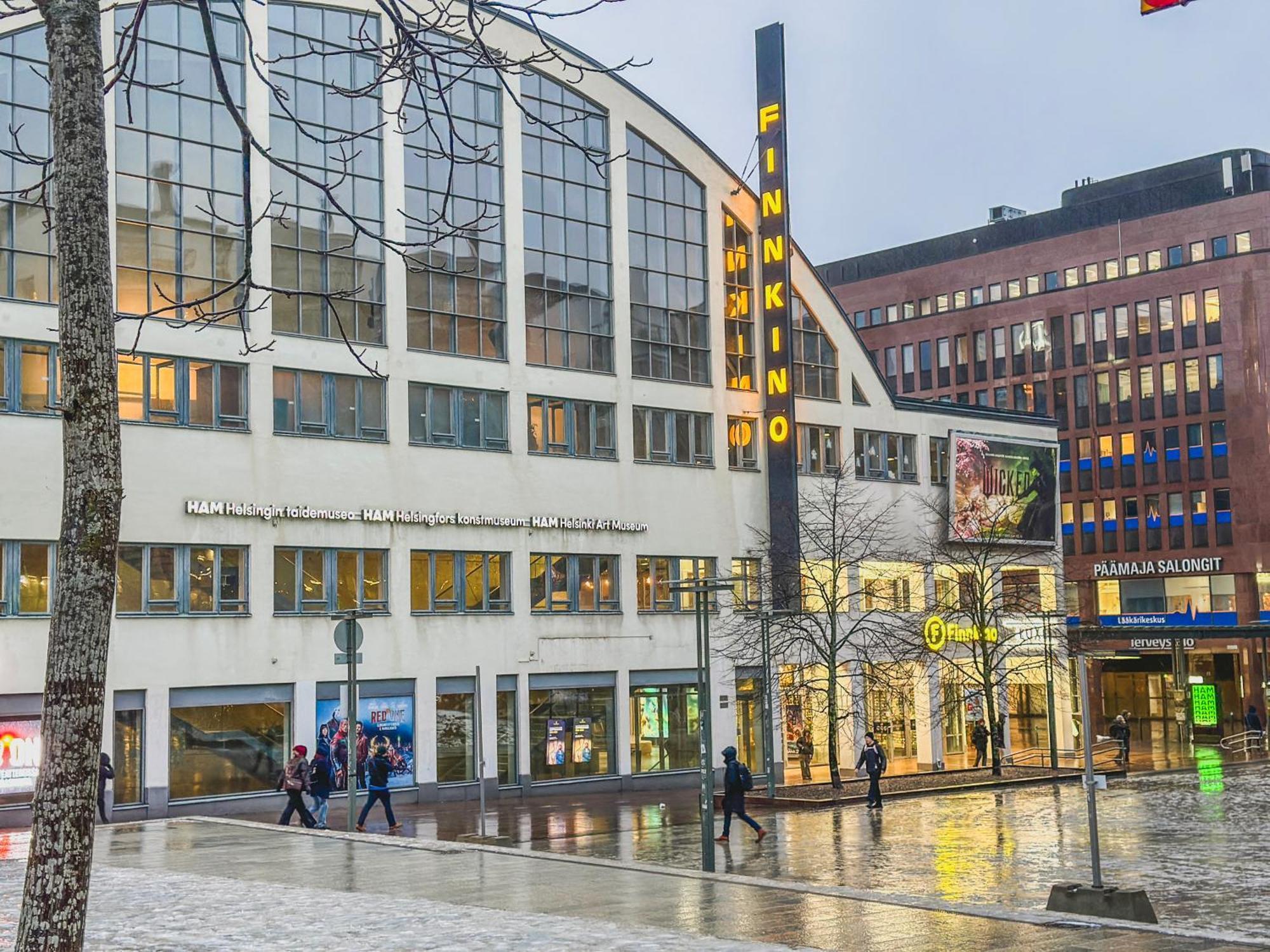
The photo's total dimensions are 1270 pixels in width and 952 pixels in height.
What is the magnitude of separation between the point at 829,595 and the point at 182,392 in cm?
2290

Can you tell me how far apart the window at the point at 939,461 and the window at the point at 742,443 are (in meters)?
9.18

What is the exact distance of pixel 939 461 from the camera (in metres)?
58.9

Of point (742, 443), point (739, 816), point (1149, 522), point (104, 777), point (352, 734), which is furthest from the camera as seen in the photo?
point (1149, 522)

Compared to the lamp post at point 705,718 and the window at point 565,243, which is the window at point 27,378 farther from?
the lamp post at point 705,718

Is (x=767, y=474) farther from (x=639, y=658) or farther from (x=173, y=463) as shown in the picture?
(x=173, y=463)

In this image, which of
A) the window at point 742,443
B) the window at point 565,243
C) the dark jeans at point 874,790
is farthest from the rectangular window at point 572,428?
the dark jeans at point 874,790

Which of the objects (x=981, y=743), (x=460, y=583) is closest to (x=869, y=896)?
(x=460, y=583)

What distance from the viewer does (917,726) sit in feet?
188

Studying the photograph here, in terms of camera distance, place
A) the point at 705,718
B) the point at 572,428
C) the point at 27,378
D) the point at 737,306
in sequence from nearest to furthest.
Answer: the point at 705,718
the point at 27,378
the point at 572,428
the point at 737,306

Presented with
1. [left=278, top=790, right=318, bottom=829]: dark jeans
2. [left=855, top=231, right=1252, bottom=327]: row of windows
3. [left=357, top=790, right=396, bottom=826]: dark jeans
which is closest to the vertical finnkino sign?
[left=357, top=790, right=396, bottom=826]: dark jeans

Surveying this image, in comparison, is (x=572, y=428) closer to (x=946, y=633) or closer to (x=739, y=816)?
(x=946, y=633)

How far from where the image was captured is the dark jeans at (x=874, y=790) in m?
36.4

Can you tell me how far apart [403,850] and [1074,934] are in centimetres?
1115

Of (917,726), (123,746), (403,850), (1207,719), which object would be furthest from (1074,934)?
(1207,719)
